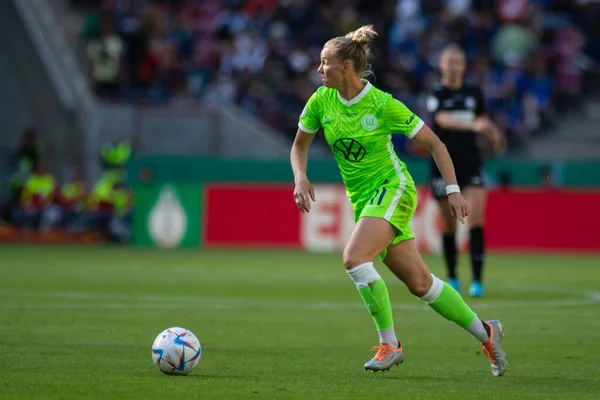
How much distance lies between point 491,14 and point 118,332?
19.7 m

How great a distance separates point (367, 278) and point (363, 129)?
89cm

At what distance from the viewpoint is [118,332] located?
9.61 m

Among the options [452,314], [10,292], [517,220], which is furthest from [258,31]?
[452,314]

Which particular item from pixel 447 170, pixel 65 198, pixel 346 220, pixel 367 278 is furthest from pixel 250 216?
pixel 447 170

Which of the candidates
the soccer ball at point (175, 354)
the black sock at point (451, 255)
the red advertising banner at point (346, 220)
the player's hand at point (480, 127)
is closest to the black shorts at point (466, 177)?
the player's hand at point (480, 127)

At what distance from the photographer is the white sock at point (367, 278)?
760 cm

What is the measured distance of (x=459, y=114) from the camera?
13.5 metres

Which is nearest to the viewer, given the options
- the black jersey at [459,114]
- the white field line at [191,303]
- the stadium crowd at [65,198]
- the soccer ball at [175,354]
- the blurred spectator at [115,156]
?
the soccer ball at [175,354]

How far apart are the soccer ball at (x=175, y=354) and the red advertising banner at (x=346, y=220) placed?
49.8 ft

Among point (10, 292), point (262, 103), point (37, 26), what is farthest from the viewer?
point (37, 26)

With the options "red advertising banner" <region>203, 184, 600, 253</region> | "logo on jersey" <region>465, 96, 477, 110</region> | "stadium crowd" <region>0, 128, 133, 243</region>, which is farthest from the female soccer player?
"stadium crowd" <region>0, 128, 133, 243</region>

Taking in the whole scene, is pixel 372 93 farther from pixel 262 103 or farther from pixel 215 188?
pixel 262 103

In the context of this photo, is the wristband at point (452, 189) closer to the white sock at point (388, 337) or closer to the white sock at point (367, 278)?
the white sock at point (367, 278)

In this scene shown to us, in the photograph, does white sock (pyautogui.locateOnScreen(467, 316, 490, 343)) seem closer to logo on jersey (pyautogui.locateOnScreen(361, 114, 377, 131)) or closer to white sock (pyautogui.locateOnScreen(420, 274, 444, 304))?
white sock (pyautogui.locateOnScreen(420, 274, 444, 304))
